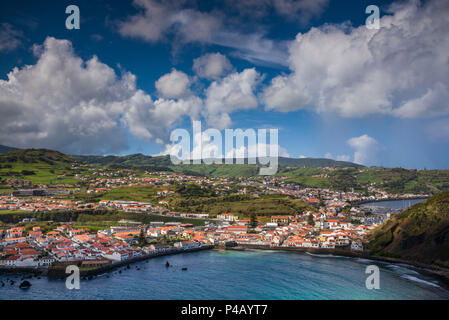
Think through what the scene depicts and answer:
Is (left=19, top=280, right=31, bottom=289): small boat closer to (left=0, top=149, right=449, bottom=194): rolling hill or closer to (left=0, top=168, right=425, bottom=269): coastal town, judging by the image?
(left=0, top=168, right=425, bottom=269): coastal town

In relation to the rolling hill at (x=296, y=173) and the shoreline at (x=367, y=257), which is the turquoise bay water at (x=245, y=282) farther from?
the rolling hill at (x=296, y=173)

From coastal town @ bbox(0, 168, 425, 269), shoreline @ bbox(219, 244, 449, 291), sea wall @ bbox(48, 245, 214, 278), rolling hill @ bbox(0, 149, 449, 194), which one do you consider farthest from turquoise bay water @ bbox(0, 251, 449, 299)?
rolling hill @ bbox(0, 149, 449, 194)

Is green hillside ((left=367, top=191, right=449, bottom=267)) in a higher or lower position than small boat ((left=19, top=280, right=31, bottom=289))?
higher

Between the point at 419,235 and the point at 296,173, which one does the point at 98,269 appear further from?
the point at 296,173

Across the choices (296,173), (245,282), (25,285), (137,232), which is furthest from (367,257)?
(296,173)


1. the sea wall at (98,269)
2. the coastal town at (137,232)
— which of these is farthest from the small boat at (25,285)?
the coastal town at (137,232)

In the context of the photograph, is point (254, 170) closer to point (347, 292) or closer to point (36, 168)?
point (36, 168)
